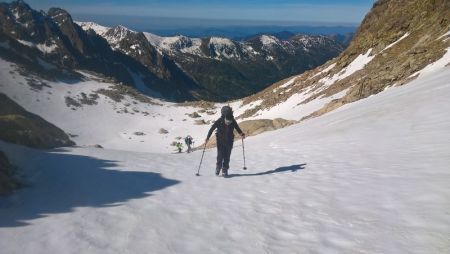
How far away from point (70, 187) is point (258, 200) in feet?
19.6

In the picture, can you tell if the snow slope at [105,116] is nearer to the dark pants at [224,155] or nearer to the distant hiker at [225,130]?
the dark pants at [224,155]

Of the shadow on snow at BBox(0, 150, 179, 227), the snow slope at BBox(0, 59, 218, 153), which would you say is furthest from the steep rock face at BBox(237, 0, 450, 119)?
the shadow on snow at BBox(0, 150, 179, 227)

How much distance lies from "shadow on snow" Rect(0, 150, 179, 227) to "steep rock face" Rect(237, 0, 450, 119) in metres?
22.2

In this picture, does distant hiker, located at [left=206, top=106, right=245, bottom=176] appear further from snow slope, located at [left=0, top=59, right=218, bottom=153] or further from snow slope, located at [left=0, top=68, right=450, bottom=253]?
snow slope, located at [left=0, top=59, right=218, bottom=153]

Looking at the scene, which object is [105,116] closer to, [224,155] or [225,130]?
[224,155]

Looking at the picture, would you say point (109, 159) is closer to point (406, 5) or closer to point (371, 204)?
point (371, 204)

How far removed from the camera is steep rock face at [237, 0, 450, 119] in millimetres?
35031

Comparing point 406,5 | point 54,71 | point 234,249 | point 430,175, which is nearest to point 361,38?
point 406,5

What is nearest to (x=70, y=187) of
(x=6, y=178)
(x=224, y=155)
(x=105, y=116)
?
(x=6, y=178)

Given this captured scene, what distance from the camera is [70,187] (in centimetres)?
1420

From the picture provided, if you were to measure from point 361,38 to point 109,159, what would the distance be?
53569 millimetres

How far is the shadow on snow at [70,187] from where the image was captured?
11.6 m

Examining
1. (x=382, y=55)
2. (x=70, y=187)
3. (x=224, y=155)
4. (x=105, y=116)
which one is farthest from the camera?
(x=105, y=116)

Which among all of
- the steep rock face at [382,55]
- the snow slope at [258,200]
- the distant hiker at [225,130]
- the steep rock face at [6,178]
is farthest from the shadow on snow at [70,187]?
the steep rock face at [382,55]
